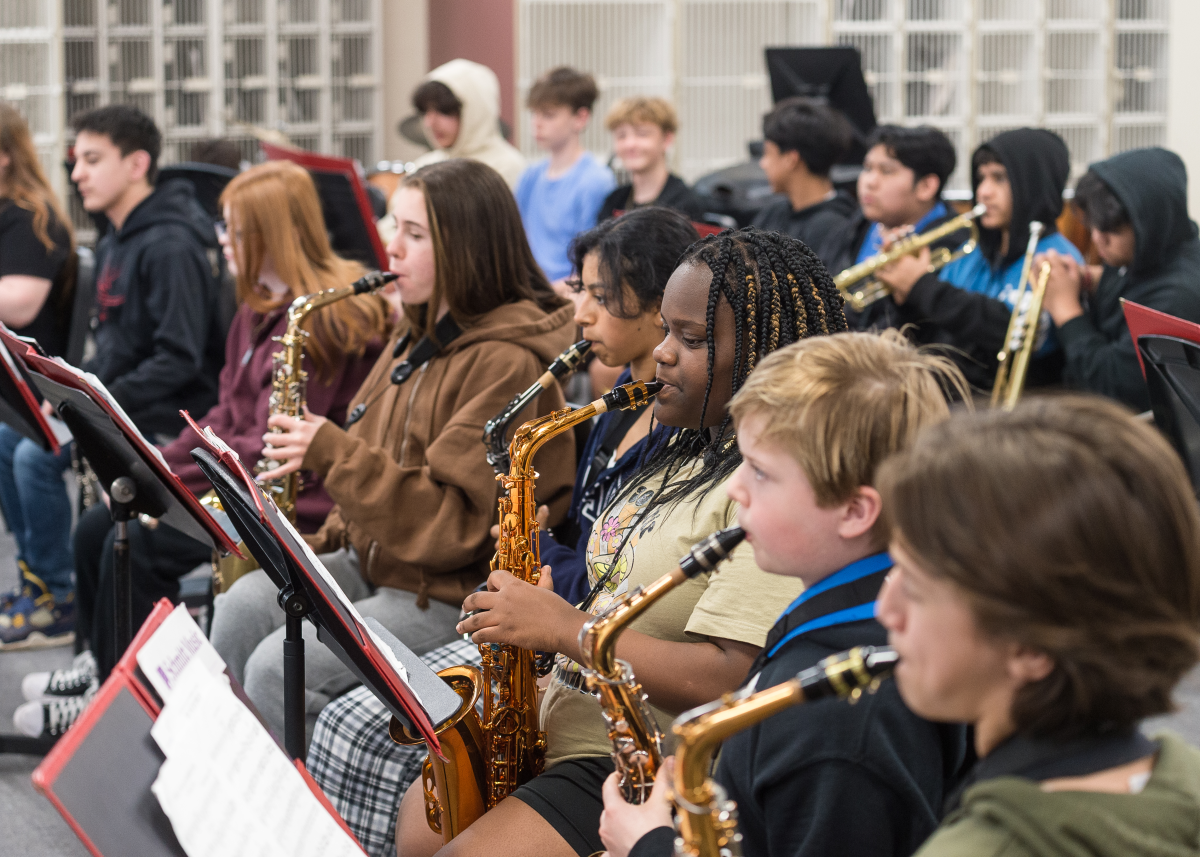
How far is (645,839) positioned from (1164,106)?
22.5ft

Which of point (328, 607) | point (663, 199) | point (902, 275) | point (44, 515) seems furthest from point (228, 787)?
point (663, 199)

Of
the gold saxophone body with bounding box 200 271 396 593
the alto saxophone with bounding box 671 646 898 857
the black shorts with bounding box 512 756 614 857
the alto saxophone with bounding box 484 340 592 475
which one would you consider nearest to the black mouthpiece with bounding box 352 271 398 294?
the gold saxophone body with bounding box 200 271 396 593

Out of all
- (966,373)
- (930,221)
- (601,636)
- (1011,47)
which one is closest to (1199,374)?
(601,636)

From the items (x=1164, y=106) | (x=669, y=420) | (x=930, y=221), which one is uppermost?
(x=1164, y=106)

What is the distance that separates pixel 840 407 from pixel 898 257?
7.59ft

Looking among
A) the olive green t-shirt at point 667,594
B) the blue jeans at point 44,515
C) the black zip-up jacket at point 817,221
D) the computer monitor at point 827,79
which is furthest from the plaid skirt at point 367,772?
the computer monitor at point 827,79

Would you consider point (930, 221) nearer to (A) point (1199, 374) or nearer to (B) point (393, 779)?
(A) point (1199, 374)

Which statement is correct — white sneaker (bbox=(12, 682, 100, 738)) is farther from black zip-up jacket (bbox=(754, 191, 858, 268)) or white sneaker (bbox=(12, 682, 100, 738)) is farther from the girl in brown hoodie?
black zip-up jacket (bbox=(754, 191, 858, 268))

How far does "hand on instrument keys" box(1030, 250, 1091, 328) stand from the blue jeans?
112 inches

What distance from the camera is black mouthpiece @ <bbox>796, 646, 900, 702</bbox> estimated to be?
2.72ft

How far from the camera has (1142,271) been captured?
2859mm

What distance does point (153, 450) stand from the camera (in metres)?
1.82

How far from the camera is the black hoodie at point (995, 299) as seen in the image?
3.07 metres

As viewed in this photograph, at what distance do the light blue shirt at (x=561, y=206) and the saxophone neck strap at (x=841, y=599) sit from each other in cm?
342
